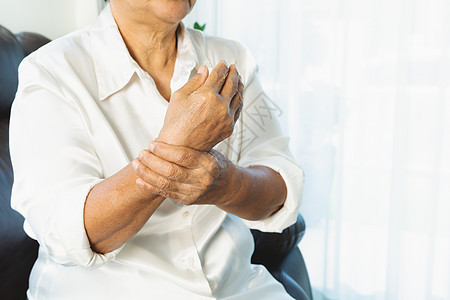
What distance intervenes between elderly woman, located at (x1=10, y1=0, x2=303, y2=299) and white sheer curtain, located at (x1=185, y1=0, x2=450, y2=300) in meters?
1.23

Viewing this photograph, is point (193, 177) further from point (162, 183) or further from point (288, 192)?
point (288, 192)

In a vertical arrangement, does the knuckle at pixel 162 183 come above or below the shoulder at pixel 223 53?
below

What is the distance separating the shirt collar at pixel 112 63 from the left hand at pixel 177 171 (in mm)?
312

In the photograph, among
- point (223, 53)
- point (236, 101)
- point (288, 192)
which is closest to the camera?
point (236, 101)

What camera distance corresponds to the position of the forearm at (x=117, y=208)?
82 cm

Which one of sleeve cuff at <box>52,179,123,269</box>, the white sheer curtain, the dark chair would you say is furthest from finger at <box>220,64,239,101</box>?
the white sheer curtain

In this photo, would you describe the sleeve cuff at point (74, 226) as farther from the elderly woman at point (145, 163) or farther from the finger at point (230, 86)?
the finger at point (230, 86)

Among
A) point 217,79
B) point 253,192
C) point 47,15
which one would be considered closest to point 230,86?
point 217,79

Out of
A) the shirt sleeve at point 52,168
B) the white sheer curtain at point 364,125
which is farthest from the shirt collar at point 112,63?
the white sheer curtain at point 364,125

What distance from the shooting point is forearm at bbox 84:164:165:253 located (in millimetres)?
821

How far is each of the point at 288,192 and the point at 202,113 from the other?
40cm

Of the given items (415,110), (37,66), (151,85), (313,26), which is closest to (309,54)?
(313,26)

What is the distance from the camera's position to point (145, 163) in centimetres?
78

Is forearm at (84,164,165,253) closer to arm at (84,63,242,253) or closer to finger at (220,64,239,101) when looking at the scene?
arm at (84,63,242,253)
